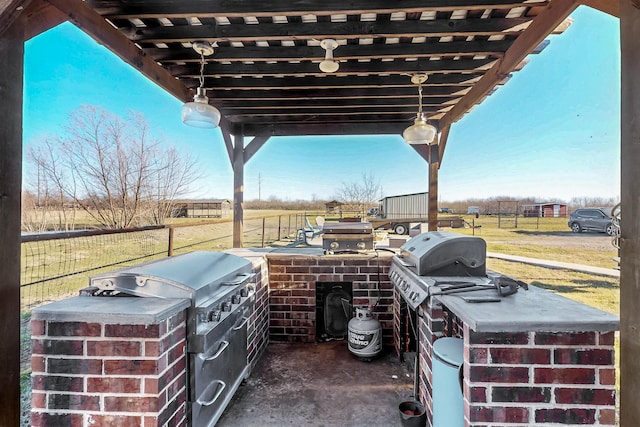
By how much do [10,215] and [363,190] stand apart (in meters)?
12.6

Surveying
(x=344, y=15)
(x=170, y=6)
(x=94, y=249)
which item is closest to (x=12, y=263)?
(x=170, y=6)

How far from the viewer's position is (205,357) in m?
1.72

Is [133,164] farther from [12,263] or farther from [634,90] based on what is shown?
[634,90]

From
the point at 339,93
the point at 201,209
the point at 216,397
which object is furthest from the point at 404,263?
the point at 201,209

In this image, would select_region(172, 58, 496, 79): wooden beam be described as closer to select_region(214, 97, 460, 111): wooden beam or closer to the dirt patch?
select_region(214, 97, 460, 111): wooden beam

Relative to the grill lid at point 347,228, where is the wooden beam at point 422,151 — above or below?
above

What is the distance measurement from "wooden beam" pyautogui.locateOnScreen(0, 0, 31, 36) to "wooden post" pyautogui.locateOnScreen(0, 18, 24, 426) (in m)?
0.02

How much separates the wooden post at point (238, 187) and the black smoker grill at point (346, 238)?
1.79m

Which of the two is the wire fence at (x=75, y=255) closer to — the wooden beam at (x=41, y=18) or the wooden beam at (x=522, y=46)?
the wooden beam at (x=41, y=18)

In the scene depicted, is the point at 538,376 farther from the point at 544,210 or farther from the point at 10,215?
the point at 544,210

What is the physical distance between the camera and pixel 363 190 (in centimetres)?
1352

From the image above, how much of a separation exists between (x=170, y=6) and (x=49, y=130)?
6.84m

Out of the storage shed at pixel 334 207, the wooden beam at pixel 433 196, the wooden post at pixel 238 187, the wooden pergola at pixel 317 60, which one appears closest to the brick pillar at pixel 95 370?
the wooden pergola at pixel 317 60

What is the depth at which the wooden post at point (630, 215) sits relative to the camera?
1157 mm
